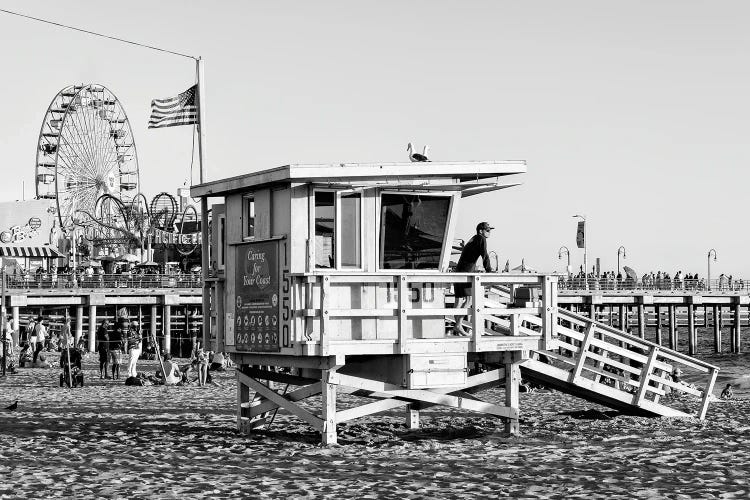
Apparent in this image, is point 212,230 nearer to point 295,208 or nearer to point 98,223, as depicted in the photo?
point 295,208

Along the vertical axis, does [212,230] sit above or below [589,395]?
above

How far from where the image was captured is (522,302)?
19.0 meters

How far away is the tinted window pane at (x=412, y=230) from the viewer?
18.1 metres

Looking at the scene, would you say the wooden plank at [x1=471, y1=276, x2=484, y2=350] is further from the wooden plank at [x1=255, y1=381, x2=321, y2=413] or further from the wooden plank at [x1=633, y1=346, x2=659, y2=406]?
the wooden plank at [x1=633, y1=346, x2=659, y2=406]

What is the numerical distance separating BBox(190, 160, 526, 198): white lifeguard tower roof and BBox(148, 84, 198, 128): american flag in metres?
14.4

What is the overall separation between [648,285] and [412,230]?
7084cm

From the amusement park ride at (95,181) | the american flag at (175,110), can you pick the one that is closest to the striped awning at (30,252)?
the amusement park ride at (95,181)

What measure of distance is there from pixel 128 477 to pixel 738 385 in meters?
23.2

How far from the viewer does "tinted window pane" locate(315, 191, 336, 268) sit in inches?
695

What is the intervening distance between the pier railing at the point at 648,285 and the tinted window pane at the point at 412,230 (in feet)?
210

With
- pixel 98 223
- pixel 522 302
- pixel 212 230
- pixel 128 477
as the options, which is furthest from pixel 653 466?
pixel 98 223

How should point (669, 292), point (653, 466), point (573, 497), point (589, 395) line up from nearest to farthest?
1. point (573, 497)
2. point (653, 466)
3. point (589, 395)
4. point (669, 292)

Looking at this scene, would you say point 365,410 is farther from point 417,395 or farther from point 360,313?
point 360,313

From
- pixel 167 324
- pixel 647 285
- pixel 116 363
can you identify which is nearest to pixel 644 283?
Result: pixel 647 285
